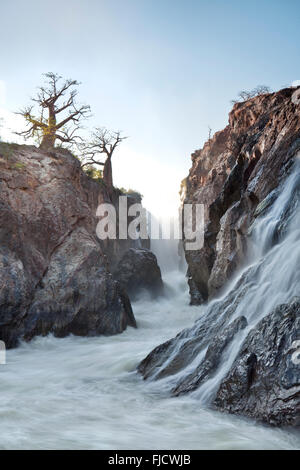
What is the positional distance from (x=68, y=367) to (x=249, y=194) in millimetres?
6762

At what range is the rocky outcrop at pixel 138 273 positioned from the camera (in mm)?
22619

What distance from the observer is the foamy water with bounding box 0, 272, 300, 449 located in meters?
3.74

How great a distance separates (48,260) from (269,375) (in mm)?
9956

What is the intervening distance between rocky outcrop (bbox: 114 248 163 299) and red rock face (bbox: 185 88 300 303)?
3998 mm

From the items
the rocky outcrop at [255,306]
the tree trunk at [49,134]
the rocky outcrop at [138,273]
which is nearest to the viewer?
the rocky outcrop at [255,306]

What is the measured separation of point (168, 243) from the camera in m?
39.1

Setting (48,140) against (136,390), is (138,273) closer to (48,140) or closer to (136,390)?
(48,140)

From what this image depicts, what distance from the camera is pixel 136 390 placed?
20.4 feet

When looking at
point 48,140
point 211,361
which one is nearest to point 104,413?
point 211,361

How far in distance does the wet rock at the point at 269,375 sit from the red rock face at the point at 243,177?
559 cm

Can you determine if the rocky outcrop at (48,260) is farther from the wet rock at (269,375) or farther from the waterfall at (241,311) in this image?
the wet rock at (269,375)

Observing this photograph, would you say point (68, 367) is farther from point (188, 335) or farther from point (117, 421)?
point (117, 421)

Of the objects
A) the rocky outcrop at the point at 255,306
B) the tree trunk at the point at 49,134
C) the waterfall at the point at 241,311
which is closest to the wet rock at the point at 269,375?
the rocky outcrop at the point at 255,306
